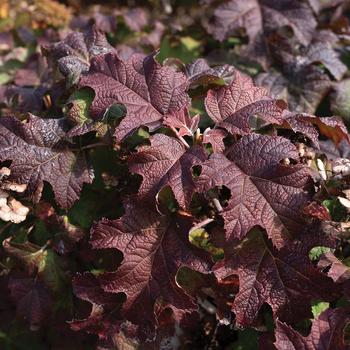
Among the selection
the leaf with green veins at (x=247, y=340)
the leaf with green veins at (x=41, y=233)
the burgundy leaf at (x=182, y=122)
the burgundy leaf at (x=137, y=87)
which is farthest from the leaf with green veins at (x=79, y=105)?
the leaf with green veins at (x=247, y=340)

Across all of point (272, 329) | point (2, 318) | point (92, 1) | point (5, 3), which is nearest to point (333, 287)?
point (272, 329)

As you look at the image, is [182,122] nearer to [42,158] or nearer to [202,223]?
[202,223]

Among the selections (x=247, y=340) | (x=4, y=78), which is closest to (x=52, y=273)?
Result: (x=247, y=340)

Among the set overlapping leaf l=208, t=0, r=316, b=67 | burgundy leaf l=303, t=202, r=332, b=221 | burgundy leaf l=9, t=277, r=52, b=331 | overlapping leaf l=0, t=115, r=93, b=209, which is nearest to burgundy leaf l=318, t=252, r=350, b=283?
burgundy leaf l=303, t=202, r=332, b=221

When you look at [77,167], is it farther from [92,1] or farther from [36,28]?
[92,1]

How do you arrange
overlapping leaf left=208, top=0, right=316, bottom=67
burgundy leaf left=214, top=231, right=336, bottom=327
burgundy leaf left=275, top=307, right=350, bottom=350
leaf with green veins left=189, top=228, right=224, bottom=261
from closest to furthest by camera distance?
burgundy leaf left=275, top=307, right=350, bottom=350
burgundy leaf left=214, top=231, right=336, bottom=327
leaf with green veins left=189, top=228, right=224, bottom=261
overlapping leaf left=208, top=0, right=316, bottom=67

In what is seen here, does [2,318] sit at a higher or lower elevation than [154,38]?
lower

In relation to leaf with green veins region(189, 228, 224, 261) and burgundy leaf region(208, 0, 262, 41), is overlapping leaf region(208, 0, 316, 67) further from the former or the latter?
leaf with green veins region(189, 228, 224, 261)
